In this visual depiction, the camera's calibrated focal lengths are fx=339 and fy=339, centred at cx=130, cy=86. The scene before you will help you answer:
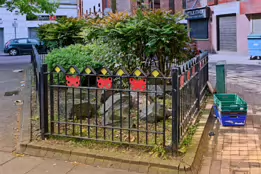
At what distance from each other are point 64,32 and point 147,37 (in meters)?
5.36

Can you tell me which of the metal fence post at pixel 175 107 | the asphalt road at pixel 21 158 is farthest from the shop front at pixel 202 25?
the metal fence post at pixel 175 107

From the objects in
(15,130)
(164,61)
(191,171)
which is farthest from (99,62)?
(191,171)

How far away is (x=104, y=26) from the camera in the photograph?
22.9 ft

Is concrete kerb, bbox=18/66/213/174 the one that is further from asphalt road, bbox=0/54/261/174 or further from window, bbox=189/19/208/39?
window, bbox=189/19/208/39

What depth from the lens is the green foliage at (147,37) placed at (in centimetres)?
634

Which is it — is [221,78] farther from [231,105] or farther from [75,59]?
[75,59]

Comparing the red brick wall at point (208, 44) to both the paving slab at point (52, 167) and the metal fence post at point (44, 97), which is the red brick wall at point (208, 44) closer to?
the metal fence post at point (44, 97)

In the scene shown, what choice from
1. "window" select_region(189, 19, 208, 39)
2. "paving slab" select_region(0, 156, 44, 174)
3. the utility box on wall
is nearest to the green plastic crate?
the utility box on wall

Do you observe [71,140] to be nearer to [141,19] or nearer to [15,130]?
[15,130]

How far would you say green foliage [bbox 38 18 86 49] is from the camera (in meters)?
11.1

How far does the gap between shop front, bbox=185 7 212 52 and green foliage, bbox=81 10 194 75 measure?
16.8 metres

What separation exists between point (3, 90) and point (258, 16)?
1425cm

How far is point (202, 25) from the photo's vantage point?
24.7 m

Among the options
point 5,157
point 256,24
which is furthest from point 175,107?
point 256,24
